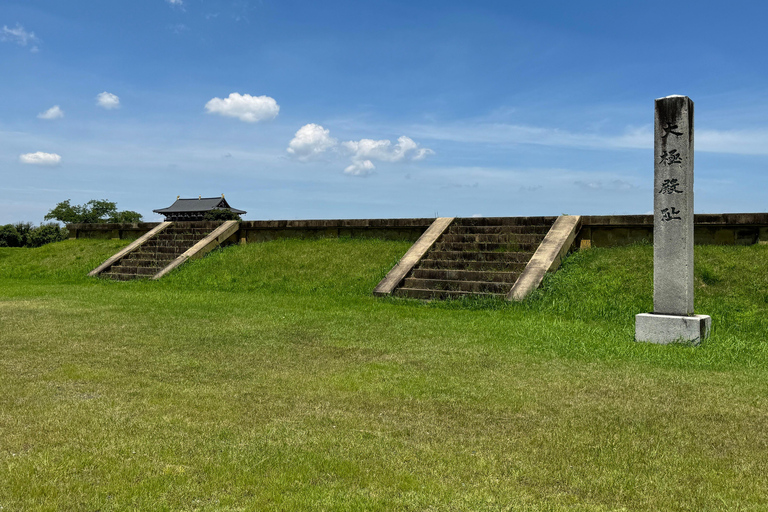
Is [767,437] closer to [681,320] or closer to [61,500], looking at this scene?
[681,320]

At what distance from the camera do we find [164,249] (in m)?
18.2

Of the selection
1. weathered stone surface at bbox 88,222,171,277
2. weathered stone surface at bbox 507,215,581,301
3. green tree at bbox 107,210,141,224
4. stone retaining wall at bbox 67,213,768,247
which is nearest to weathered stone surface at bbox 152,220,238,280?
stone retaining wall at bbox 67,213,768,247

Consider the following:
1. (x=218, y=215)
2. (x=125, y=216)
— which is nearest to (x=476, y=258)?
(x=218, y=215)

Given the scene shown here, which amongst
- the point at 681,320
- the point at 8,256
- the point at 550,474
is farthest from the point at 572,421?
the point at 8,256

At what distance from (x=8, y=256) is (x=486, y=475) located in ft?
74.4

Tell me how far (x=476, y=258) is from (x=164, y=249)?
33.4ft

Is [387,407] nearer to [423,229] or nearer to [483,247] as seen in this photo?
[483,247]

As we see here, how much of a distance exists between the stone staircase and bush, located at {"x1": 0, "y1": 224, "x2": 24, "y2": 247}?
93.9 ft

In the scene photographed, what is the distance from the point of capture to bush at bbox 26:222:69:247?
3338 cm

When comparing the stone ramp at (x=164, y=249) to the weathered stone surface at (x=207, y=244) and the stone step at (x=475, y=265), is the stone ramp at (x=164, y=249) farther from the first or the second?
the stone step at (x=475, y=265)

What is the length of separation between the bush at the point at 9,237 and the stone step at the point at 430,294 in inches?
1162

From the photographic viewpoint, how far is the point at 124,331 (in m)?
Answer: 8.37

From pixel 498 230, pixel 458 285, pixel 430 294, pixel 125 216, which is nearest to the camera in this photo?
pixel 430 294

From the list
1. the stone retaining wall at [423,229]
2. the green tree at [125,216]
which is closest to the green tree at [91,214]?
the green tree at [125,216]
